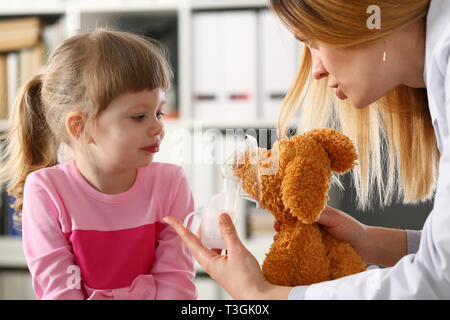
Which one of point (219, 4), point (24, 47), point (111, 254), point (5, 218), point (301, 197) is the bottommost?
point (5, 218)

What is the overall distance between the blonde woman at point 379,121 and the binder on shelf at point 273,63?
741 millimetres

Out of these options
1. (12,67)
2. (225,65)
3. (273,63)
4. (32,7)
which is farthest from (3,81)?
(273,63)

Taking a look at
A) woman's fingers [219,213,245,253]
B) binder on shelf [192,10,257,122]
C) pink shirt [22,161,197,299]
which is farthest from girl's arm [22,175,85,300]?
binder on shelf [192,10,257,122]

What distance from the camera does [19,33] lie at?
184 centimetres

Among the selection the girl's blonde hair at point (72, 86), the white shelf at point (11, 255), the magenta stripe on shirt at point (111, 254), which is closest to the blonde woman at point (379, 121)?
the magenta stripe on shirt at point (111, 254)

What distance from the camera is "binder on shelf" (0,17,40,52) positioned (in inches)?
71.7

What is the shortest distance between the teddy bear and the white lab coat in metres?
0.06

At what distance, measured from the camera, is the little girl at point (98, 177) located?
0.78 metres

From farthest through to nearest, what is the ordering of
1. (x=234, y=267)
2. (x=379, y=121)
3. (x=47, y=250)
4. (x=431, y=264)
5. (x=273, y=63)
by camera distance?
1. (x=273, y=63)
2. (x=379, y=121)
3. (x=47, y=250)
4. (x=234, y=267)
5. (x=431, y=264)

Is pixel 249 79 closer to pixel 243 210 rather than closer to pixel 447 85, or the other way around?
pixel 243 210

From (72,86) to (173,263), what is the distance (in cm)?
32

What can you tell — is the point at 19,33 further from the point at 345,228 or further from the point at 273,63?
the point at 345,228

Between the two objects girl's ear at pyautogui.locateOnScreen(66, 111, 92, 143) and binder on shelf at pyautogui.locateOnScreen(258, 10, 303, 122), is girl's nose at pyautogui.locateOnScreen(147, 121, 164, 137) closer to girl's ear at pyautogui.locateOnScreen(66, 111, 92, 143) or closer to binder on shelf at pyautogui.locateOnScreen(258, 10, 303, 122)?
girl's ear at pyautogui.locateOnScreen(66, 111, 92, 143)

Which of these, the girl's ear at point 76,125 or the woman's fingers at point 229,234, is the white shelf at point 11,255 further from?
the woman's fingers at point 229,234
